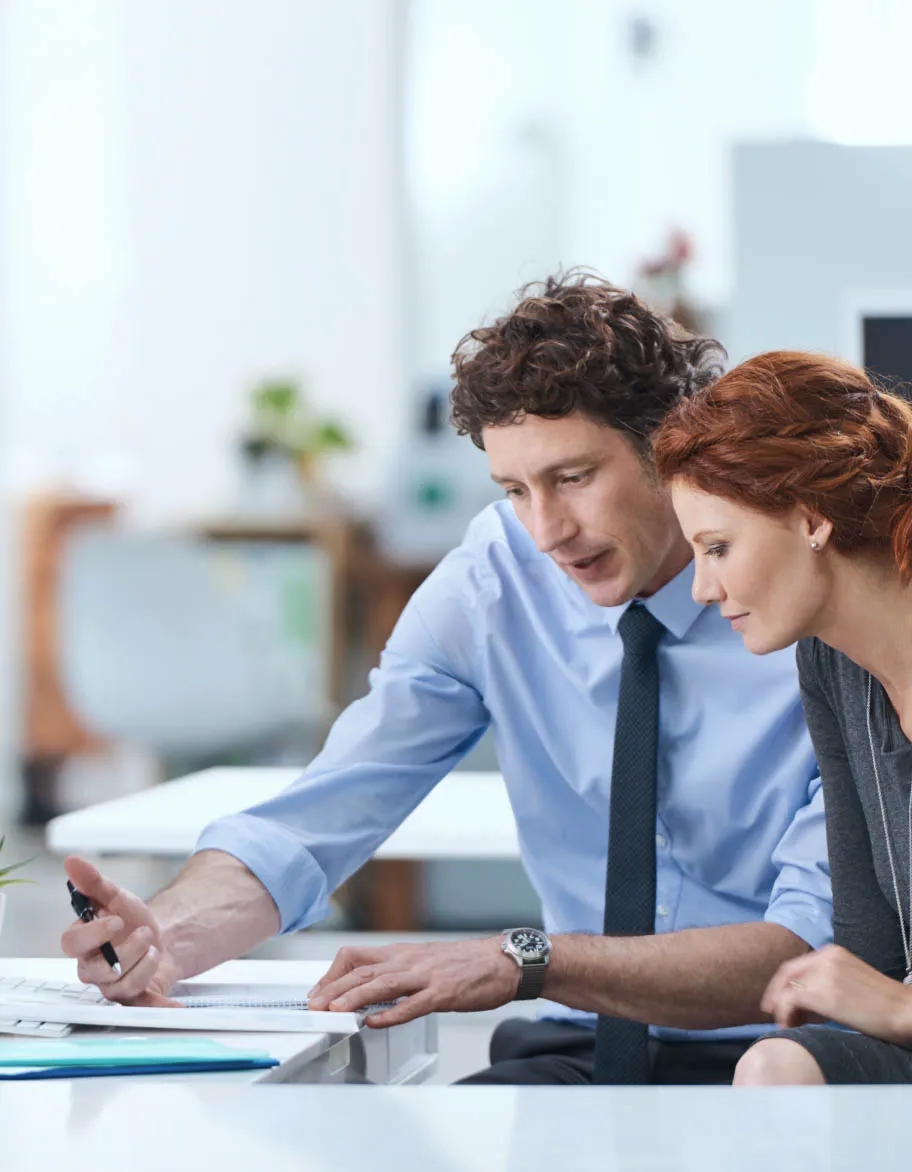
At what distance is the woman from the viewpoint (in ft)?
4.28

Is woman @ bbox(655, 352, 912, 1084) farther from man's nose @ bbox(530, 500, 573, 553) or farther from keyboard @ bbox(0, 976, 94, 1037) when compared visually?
keyboard @ bbox(0, 976, 94, 1037)

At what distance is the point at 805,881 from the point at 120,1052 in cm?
69

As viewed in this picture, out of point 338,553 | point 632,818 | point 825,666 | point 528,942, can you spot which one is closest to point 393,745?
point 632,818

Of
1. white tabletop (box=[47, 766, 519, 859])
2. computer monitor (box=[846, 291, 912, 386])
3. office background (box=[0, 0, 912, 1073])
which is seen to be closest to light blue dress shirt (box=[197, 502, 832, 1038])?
white tabletop (box=[47, 766, 519, 859])

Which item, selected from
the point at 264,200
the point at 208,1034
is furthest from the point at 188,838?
the point at 264,200

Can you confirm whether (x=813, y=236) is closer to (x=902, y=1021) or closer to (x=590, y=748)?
(x=590, y=748)

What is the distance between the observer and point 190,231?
5348 mm

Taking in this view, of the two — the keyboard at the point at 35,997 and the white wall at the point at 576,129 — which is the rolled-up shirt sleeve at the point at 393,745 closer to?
the keyboard at the point at 35,997

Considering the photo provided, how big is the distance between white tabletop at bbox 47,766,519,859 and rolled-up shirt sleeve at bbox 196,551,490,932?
218 mm

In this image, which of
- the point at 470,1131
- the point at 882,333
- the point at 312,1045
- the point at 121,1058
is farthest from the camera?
the point at 882,333

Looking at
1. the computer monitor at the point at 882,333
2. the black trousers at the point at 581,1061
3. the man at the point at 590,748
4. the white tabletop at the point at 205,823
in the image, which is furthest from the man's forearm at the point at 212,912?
the computer monitor at the point at 882,333

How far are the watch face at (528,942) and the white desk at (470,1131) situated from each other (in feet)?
1.67

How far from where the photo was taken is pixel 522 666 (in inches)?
67.1

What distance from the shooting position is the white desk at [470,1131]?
71 cm
